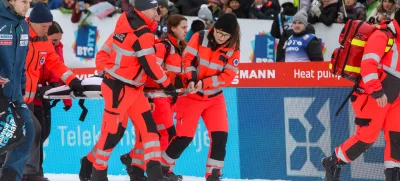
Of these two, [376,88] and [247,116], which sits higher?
[376,88]

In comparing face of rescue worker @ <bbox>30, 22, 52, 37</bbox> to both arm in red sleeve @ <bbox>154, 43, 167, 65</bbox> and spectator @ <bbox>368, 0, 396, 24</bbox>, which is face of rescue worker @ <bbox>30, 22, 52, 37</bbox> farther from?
spectator @ <bbox>368, 0, 396, 24</bbox>

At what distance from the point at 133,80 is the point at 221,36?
1044 mm

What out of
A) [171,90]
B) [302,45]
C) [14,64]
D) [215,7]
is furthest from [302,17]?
[14,64]

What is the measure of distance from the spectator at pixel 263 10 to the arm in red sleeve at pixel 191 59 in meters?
4.47

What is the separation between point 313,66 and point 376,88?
5.20 ft

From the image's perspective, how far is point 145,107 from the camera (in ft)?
28.6

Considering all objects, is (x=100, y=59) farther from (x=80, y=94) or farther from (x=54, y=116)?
(x=54, y=116)

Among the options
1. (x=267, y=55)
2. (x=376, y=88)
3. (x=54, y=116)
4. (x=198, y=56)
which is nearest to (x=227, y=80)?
(x=198, y=56)

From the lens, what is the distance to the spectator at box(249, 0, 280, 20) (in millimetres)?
13602

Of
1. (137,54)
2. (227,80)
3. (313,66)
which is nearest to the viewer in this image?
(137,54)

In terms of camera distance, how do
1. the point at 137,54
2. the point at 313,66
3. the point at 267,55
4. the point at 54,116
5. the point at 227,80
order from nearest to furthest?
the point at 137,54 < the point at 227,80 < the point at 313,66 < the point at 54,116 < the point at 267,55

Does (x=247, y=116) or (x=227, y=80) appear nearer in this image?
(x=227, y=80)

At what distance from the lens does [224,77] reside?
30.1 feet

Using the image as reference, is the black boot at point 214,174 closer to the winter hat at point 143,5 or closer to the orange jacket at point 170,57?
the orange jacket at point 170,57
